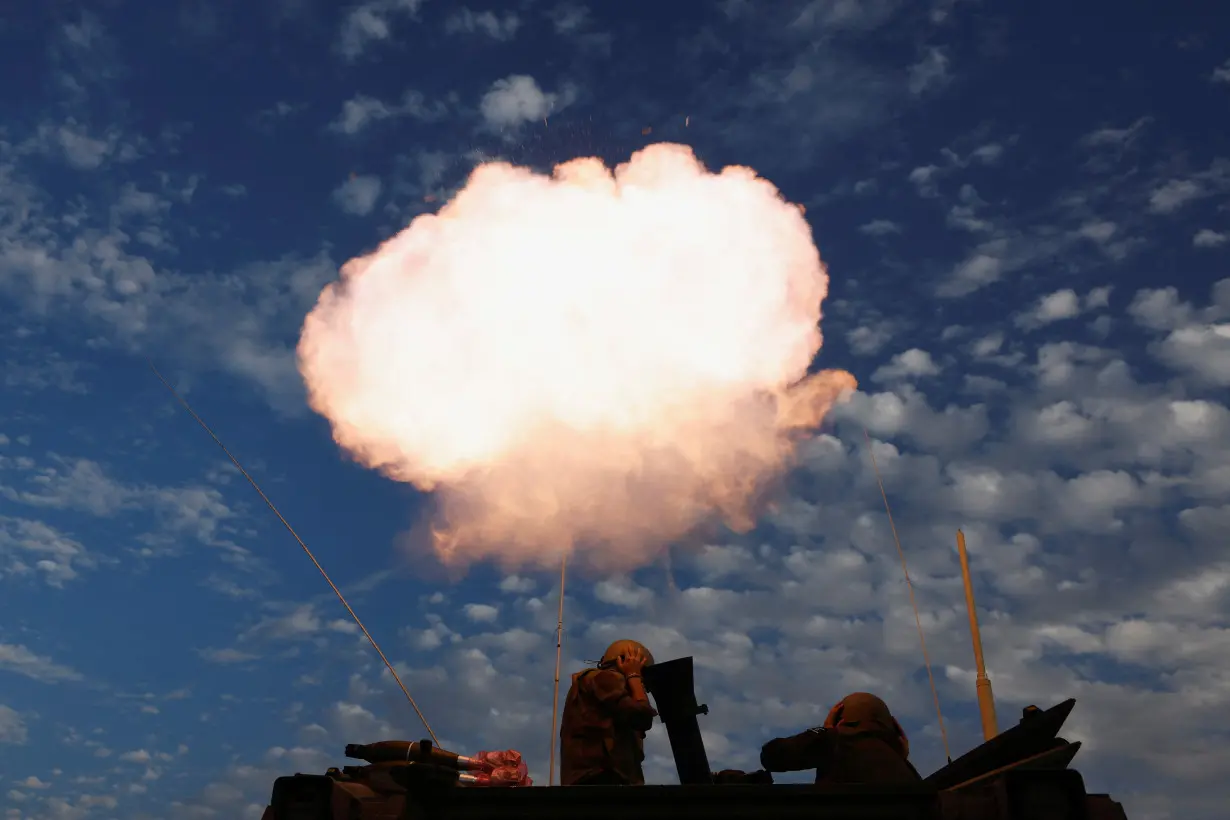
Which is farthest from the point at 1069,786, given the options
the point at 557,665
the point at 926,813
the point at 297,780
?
the point at 557,665

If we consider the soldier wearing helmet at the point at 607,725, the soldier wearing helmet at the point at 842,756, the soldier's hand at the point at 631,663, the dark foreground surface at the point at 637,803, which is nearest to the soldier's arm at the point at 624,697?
the soldier wearing helmet at the point at 607,725

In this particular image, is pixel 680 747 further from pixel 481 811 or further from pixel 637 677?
pixel 481 811

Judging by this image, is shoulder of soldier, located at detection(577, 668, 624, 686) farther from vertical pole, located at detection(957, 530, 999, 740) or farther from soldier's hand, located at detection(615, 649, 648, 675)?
vertical pole, located at detection(957, 530, 999, 740)

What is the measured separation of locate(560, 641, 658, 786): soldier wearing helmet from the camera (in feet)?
35.8

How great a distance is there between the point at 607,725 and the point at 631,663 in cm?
75

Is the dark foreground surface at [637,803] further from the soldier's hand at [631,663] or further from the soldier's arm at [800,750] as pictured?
the soldier's hand at [631,663]

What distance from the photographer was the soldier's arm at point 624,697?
10906 mm

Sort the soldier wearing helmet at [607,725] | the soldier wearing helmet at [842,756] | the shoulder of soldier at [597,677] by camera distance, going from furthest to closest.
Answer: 1. the shoulder of soldier at [597,677]
2. the soldier wearing helmet at [607,725]
3. the soldier wearing helmet at [842,756]

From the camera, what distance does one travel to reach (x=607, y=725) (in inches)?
435

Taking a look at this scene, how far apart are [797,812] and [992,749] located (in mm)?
1486

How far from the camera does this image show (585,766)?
35.8ft

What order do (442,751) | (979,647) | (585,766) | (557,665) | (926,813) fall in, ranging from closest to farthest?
(926,813), (442,751), (585,766), (557,665), (979,647)

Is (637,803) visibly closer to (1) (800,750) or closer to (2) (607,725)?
(1) (800,750)

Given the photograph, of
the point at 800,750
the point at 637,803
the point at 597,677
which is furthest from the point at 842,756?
the point at 637,803
